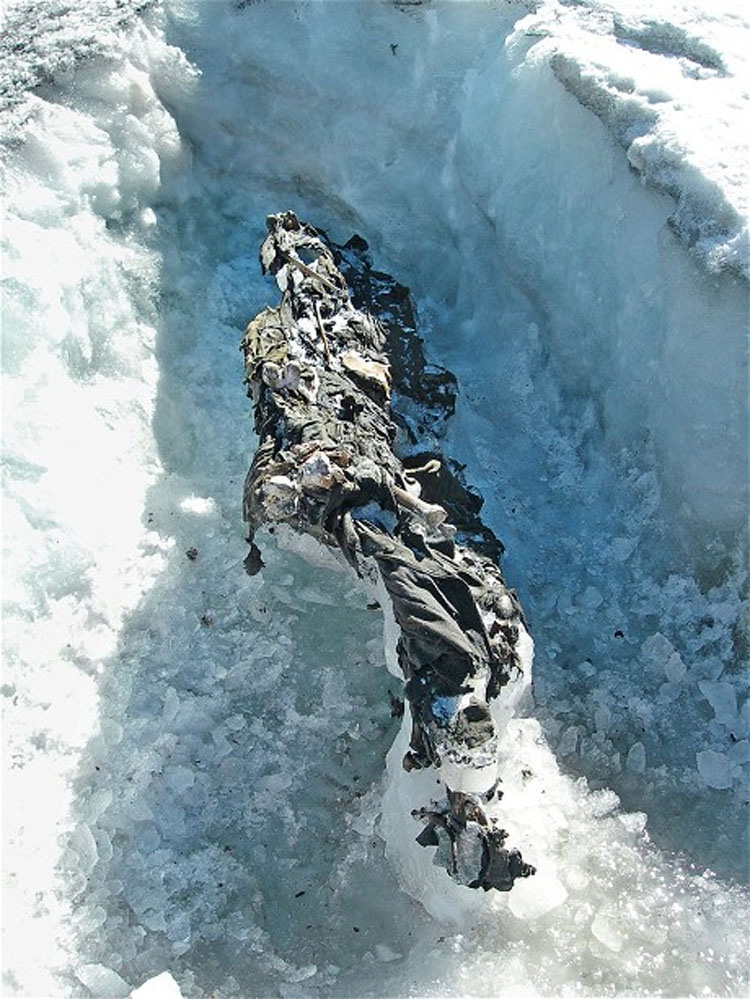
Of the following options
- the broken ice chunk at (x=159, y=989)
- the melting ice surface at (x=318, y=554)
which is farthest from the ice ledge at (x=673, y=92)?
the broken ice chunk at (x=159, y=989)

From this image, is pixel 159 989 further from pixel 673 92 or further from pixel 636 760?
pixel 673 92

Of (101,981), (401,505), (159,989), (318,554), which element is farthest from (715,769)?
(101,981)

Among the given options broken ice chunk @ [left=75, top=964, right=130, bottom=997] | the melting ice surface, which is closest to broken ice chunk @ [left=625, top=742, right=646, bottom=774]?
the melting ice surface

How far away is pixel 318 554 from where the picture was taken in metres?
4.14

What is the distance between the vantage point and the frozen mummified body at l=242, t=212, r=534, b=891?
11.0ft

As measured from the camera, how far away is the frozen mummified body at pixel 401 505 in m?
3.35

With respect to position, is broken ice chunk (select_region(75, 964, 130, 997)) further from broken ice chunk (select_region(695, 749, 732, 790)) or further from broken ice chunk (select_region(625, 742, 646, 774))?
broken ice chunk (select_region(695, 749, 732, 790))

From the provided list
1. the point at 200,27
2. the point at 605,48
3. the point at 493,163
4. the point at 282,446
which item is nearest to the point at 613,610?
the point at 282,446

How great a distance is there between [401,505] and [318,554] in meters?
0.53

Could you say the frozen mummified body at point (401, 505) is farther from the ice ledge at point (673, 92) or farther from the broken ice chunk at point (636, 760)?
the ice ledge at point (673, 92)

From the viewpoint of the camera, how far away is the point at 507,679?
3736 mm

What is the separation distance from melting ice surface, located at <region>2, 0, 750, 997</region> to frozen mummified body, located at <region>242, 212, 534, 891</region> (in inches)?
13.1

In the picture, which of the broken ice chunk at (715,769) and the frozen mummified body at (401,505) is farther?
the broken ice chunk at (715,769)

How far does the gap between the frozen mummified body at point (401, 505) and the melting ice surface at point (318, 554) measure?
333mm
